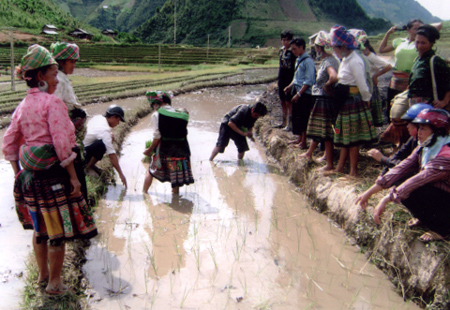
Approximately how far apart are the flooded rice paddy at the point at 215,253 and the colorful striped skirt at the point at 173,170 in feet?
0.82

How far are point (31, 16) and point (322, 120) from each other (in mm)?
62684

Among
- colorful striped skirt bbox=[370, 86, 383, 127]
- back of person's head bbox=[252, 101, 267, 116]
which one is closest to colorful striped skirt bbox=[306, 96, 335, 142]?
colorful striped skirt bbox=[370, 86, 383, 127]

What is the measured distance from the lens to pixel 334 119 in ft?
14.7

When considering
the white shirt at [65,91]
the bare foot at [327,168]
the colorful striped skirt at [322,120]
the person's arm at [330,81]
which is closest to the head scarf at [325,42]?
the person's arm at [330,81]

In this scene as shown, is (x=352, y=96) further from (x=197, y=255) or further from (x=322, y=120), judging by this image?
(x=197, y=255)

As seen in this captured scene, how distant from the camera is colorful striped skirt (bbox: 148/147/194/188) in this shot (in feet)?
14.2

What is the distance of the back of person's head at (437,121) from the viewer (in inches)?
102

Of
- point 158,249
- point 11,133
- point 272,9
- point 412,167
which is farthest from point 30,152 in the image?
point 272,9

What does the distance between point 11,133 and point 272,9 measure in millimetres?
90792

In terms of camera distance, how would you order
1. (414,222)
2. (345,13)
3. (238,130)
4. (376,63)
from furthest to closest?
(345,13), (238,130), (376,63), (414,222)

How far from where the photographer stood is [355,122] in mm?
4043

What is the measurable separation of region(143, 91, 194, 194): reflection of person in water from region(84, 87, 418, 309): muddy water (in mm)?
306

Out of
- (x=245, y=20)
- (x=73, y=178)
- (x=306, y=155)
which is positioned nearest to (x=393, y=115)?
(x=306, y=155)

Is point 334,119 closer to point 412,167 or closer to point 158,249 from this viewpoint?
point 412,167
